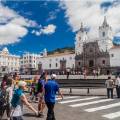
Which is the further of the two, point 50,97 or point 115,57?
point 115,57

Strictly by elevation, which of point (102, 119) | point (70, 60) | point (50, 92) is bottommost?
point (102, 119)

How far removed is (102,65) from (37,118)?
86477 millimetres

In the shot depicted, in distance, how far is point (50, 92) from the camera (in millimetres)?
9938

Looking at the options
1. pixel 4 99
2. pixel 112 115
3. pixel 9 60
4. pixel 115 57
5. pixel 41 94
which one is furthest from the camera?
pixel 9 60

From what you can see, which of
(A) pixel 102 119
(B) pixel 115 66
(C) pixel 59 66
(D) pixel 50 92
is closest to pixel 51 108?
(D) pixel 50 92

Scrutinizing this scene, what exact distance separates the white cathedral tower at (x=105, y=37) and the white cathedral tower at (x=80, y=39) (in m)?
7.30

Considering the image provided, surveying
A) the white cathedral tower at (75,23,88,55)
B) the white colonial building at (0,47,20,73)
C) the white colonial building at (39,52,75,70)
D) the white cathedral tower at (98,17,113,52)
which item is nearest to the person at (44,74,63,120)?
the white cathedral tower at (98,17,113,52)

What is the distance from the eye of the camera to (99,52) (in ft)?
331

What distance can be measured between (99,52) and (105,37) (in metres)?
7.16

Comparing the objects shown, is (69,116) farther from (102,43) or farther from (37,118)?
(102,43)

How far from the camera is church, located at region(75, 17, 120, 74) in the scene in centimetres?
9499

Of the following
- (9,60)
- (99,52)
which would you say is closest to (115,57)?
(99,52)

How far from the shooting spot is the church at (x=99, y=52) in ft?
312

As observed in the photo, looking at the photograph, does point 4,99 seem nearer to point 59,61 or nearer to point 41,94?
point 41,94
